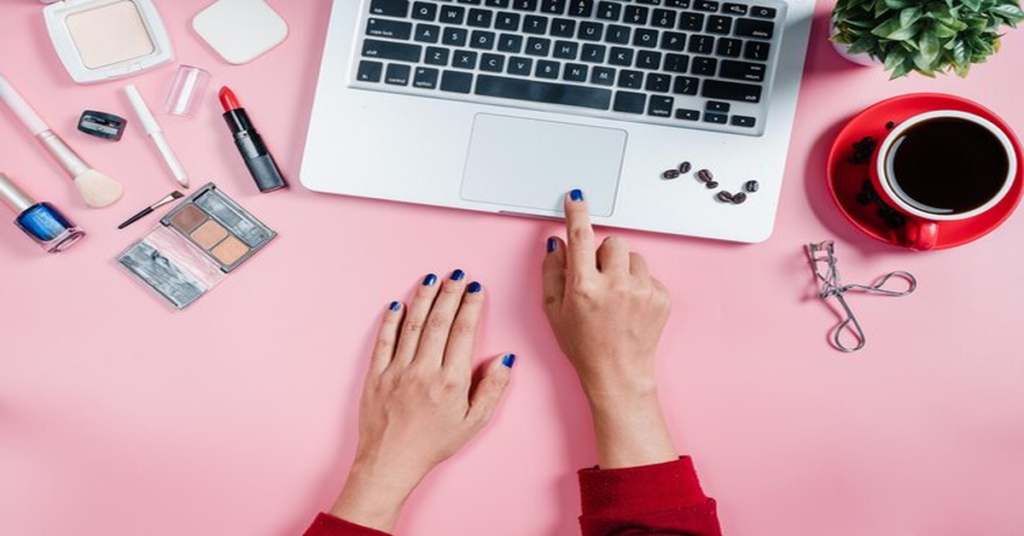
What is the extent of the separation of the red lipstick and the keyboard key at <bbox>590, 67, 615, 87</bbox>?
331mm

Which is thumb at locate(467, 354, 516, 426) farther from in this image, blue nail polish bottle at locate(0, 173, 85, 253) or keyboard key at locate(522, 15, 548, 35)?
blue nail polish bottle at locate(0, 173, 85, 253)

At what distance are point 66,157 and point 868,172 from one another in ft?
2.65

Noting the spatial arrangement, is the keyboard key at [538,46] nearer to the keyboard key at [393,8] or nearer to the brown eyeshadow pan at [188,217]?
the keyboard key at [393,8]

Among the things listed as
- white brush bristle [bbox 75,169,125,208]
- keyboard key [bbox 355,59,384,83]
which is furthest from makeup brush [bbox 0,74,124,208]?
keyboard key [bbox 355,59,384,83]

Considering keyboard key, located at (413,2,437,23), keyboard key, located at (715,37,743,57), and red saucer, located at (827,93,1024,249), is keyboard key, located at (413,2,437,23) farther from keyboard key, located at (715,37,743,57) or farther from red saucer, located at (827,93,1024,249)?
red saucer, located at (827,93,1024,249)

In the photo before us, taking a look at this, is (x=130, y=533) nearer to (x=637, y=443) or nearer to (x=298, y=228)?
(x=298, y=228)

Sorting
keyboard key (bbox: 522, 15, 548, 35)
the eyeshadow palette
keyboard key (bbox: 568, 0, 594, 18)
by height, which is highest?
keyboard key (bbox: 568, 0, 594, 18)

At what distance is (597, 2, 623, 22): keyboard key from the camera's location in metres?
0.78

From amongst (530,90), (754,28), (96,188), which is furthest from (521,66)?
(96,188)

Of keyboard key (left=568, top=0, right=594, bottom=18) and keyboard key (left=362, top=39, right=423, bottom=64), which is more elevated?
keyboard key (left=568, top=0, right=594, bottom=18)

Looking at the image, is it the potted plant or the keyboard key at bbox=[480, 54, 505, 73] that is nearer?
the potted plant

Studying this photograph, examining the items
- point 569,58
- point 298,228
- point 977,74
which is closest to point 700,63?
point 569,58

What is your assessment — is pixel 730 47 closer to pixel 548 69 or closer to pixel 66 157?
pixel 548 69

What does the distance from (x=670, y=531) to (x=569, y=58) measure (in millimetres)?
463
